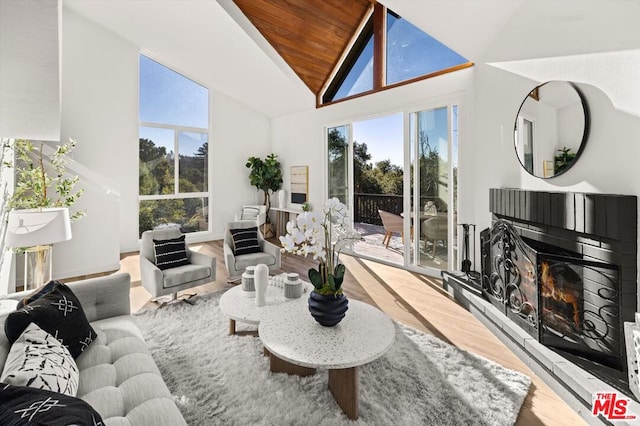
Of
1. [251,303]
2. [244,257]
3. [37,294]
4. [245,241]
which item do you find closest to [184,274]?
[244,257]

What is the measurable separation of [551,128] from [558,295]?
4.24 ft

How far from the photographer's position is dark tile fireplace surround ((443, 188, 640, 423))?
1887 millimetres

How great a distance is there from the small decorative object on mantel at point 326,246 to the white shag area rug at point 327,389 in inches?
19.3

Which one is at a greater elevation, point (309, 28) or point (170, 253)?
point (309, 28)

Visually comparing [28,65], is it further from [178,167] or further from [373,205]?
[373,205]

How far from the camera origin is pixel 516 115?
9.71 feet

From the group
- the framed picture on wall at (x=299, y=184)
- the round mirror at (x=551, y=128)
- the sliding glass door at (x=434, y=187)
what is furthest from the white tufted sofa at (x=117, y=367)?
the framed picture on wall at (x=299, y=184)

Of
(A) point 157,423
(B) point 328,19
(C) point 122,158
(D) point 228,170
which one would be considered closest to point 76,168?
(C) point 122,158

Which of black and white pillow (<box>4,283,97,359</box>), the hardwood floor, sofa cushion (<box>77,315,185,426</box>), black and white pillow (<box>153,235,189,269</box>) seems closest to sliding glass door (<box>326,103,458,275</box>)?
the hardwood floor

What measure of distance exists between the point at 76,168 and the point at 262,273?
12.6 feet

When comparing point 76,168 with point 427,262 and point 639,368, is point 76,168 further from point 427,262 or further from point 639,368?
point 639,368

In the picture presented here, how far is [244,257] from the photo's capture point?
12.7 ft

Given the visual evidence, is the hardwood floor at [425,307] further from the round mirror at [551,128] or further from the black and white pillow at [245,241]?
the round mirror at [551,128]

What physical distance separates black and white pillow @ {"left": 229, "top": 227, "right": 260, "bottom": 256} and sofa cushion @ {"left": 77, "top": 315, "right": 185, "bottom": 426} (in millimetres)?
2029
